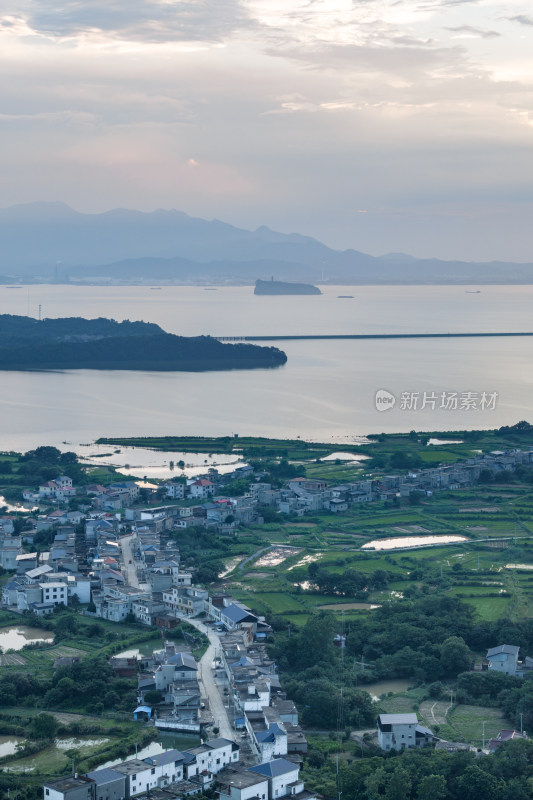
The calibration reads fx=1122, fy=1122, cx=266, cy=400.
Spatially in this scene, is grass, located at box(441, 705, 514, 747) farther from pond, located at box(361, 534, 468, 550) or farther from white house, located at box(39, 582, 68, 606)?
pond, located at box(361, 534, 468, 550)

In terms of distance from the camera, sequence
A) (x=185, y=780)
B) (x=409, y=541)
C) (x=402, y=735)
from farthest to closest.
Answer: (x=409, y=541) → (x=402, y=735) → (x=185, y=780)

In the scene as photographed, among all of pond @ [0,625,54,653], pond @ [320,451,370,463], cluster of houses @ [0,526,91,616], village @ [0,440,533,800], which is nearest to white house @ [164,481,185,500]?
village @ [0,440,533,800]

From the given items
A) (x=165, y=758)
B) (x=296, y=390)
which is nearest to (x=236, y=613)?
(x=165, y=758)

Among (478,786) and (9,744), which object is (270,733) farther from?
(9,744)

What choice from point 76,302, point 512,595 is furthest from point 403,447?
point 76,302

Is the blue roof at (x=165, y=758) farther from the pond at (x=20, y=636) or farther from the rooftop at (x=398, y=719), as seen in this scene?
the pond at (x=20, y=636)

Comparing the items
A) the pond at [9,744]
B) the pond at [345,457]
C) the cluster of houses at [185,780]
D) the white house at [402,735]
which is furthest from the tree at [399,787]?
the pond at [345,457]
